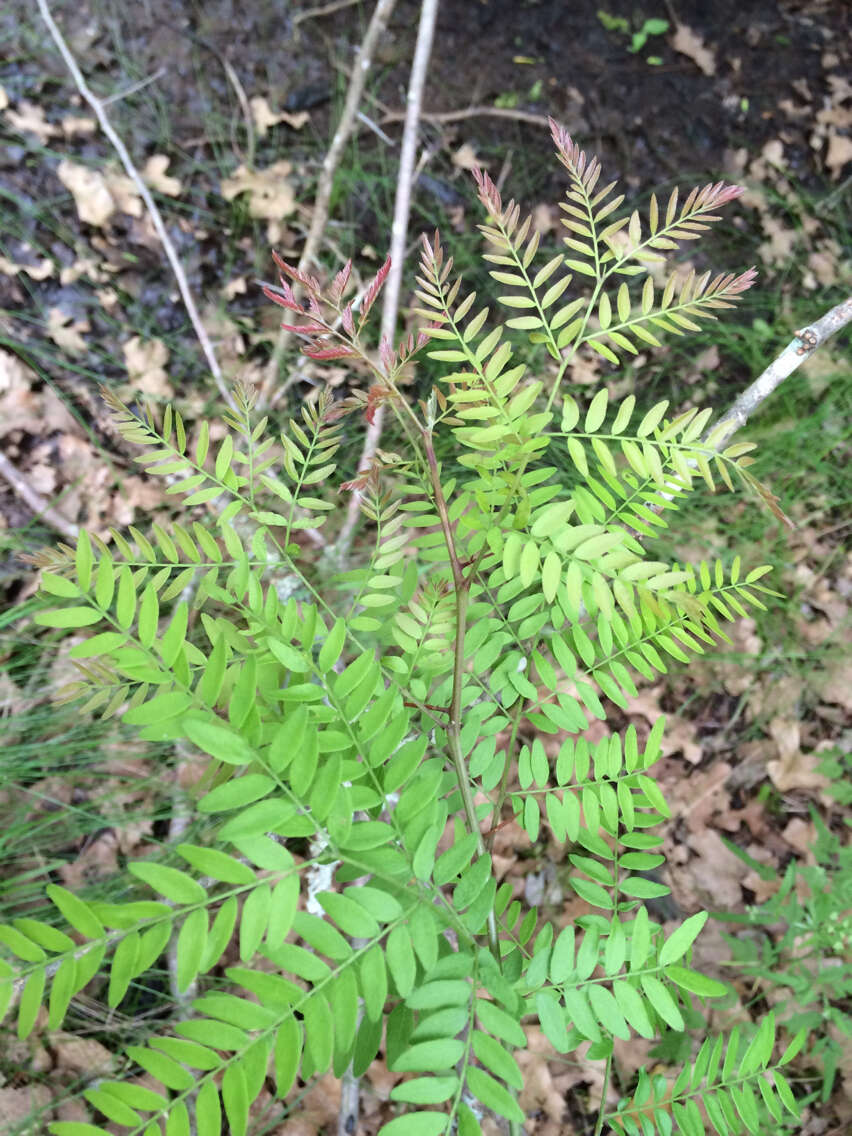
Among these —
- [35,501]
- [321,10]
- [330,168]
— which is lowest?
[35,501]

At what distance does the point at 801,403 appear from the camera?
2.77 m

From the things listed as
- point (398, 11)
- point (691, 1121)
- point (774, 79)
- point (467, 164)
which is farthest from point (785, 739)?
point (398, 11)

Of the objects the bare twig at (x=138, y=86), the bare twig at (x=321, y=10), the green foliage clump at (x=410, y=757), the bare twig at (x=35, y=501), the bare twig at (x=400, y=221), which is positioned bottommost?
the green foliage clump at (x=410, y=757)

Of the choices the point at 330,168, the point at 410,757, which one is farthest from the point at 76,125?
the point at 410,757

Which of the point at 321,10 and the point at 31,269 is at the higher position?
the point at 321,10

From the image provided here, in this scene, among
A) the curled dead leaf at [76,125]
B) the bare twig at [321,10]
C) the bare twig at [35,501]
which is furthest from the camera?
the bare twig at [321,10]

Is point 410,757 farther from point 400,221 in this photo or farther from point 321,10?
point 321,10

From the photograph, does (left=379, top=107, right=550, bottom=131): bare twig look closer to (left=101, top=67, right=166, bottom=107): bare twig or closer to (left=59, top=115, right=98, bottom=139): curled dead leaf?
(left=101, top=67, right=166, bottom=107): bare twig

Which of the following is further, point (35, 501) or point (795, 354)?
point (35, 501)

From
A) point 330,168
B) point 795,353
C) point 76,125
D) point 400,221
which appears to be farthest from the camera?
point 76,125

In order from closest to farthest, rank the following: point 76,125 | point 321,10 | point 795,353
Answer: point 795,353, point 76,125, point 321,10

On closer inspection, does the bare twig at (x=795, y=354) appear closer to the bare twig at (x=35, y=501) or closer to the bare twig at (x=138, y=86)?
the bare twig at (x=35, y=501)

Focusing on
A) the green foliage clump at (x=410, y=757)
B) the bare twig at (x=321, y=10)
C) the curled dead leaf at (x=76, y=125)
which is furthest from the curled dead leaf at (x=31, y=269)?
the green foliage clump at (x=410, y=757)

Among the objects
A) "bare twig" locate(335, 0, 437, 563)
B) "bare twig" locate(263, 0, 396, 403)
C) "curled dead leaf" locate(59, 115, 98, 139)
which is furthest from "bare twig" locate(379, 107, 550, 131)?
"curled dead leaf" locate(59, 115, 98, 139)
